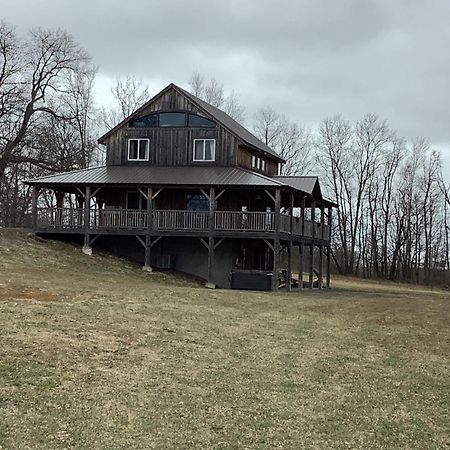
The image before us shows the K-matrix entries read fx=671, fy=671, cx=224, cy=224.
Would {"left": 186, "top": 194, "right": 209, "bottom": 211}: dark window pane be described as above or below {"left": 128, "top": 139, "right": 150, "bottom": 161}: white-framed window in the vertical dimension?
below

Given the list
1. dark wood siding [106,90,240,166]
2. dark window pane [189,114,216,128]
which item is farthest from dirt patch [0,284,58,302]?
dark window pane [189,114,216,128]

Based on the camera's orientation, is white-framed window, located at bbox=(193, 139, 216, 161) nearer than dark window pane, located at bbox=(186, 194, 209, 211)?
No

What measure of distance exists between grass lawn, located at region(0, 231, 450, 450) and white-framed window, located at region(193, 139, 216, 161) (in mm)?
13961

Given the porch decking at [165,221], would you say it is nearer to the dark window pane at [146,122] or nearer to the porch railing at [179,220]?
the porch railing at [179,220]

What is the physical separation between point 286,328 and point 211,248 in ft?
41.4

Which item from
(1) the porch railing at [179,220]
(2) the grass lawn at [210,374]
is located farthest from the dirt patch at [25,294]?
(1) the porch railing at [179,220]

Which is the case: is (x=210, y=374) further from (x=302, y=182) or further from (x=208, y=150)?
(x=302, y=182)

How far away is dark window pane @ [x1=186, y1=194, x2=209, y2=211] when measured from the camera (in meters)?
32.1

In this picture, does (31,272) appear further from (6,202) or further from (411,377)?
(6,202)

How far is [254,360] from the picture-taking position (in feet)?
41.3

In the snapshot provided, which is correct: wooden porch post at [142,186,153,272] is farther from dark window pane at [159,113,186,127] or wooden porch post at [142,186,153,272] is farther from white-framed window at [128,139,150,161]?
dark window pane at [159,113,186,127]

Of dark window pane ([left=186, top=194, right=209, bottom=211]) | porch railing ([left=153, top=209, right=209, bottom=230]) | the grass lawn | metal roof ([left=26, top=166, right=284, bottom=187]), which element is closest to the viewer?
the grass lawn

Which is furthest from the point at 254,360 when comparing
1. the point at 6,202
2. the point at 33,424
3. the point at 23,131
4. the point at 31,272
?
the point at 6,202

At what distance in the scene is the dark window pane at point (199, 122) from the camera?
32812 mm
